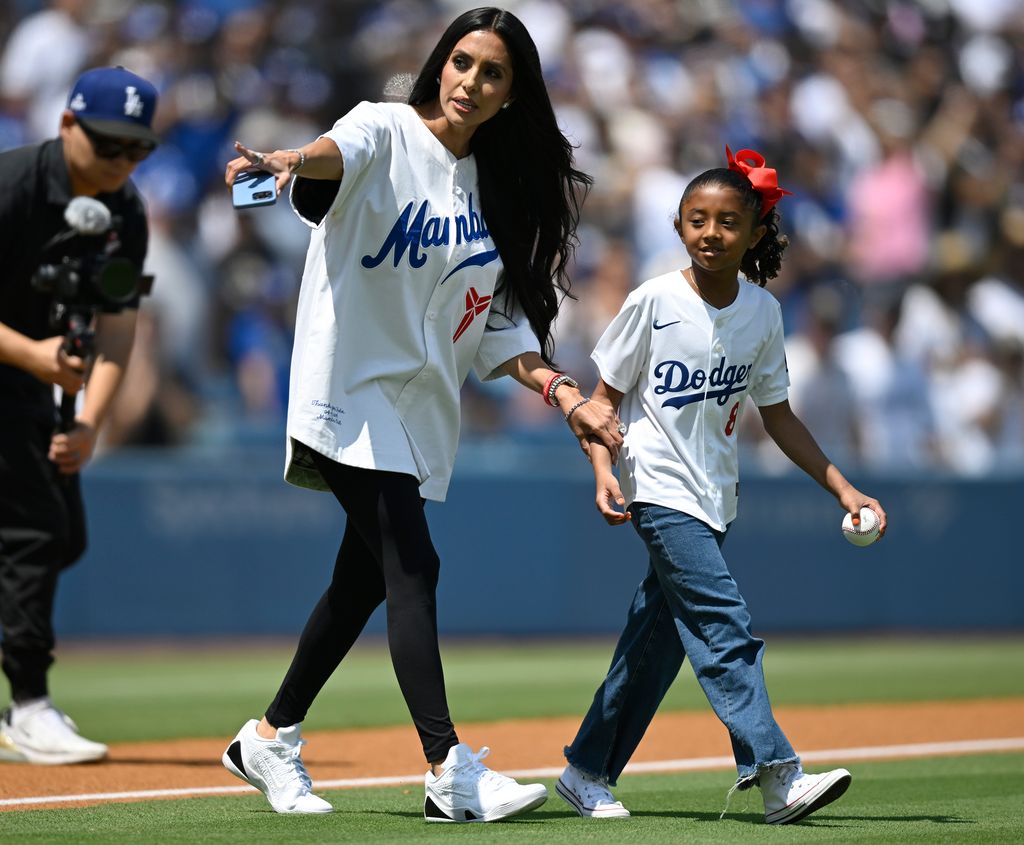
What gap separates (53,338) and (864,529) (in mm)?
2828

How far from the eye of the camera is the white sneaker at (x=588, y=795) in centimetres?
527

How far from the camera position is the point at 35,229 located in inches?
245

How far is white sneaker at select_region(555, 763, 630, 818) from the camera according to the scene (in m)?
5.27

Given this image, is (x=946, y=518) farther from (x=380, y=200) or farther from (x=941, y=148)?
(x=380, y=200)

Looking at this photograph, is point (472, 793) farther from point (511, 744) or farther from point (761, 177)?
point (511, 744)

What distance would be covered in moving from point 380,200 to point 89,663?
23.7 ft

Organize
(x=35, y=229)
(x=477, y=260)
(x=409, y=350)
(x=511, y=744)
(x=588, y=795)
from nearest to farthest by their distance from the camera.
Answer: (x=409, y=350)
(x=477, y=260)
(x=588, y=795)
(x=35, y=229)
(x=511, y=744)

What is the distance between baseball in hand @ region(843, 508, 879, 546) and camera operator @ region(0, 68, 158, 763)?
97.9 inches

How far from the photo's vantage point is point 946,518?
14.6m

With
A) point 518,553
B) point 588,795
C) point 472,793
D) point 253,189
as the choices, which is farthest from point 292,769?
point 518,553

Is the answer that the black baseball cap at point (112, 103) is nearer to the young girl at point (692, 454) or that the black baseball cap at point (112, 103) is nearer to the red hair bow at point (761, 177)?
the young girl at point (692, 454)

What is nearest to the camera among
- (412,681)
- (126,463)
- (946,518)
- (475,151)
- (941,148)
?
(412,681)

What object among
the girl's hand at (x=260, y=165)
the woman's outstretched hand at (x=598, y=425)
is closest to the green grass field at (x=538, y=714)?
the woman's outstretched hand at (x=598, y=425)

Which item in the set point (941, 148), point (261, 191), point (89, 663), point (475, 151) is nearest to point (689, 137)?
point (941, 148)
